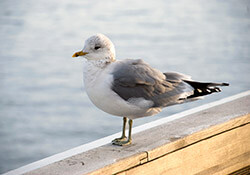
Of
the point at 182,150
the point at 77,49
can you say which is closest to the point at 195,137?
the point at 182,150

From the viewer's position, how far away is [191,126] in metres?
1.93

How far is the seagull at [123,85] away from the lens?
1.71 m

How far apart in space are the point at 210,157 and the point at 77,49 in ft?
10.7

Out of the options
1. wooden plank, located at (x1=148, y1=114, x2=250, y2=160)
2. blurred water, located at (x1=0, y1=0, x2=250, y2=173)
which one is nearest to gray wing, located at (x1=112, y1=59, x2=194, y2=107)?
wooden plank, located at (x1=148, y1=114, x2=250, y2=160)

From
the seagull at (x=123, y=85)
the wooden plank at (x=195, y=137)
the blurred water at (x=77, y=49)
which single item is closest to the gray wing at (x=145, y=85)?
the seagull at (x=123, y=85)

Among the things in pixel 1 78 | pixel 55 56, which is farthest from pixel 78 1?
pixel 1 78

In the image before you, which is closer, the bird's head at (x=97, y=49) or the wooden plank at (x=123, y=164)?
the wooden plank at (x=123, y=164)

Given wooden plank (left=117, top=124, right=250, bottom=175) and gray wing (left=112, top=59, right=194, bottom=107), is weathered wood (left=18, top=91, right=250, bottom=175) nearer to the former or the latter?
wooden plank (left=117, top=124, right=250, bottom=175)

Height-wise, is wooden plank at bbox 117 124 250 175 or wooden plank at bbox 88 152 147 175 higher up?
wooden plank at bbox 88 152 147 175

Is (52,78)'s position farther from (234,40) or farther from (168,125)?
(168,125)

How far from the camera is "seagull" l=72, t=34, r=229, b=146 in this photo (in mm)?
1705

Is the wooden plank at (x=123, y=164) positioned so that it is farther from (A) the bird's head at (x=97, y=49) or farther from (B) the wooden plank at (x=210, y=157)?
(A) the bird's head at (x=97, y=49)

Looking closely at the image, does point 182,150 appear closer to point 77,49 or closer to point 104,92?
point 104,92

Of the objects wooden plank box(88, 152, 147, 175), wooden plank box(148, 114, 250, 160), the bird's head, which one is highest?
the bird's head
